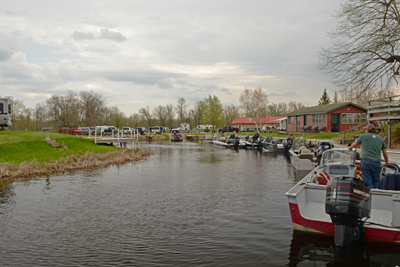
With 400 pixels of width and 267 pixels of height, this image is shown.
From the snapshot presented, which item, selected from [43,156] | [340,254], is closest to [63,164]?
[43,156]

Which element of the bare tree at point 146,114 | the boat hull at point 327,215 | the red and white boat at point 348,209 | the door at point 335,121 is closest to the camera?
the red and white boat at point 348,209

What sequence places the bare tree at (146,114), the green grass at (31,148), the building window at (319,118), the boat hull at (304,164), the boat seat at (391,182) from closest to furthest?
the boat seat at (391,182) → the green grass at (31,148) → the boat hull at (304,164) → the building window at (319,118) → the bare tree at (146,114)

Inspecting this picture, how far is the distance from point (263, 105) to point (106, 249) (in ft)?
210

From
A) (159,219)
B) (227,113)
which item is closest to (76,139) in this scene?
(159,219)

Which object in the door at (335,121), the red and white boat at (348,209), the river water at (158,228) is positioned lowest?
the river water at (158,228)

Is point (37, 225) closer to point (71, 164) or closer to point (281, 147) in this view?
point (71, 164)

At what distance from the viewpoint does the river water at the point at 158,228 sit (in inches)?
254

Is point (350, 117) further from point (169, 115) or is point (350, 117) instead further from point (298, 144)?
point (169, 115)

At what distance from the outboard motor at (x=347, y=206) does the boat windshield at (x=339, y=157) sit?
14.3 feet

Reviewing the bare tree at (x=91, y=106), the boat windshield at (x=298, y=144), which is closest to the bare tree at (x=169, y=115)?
the bare tree at (x=91, y=106)

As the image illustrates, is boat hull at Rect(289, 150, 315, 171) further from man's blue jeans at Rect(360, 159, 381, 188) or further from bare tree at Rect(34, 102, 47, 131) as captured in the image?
bare tree at Rect(34, 102, 47, 131)

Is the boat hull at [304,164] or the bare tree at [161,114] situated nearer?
the boat hull at [304,164]

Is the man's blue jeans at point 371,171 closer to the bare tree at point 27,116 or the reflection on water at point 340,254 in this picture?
the reflection on water at point 340,254

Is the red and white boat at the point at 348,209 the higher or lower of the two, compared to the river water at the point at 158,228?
higher
